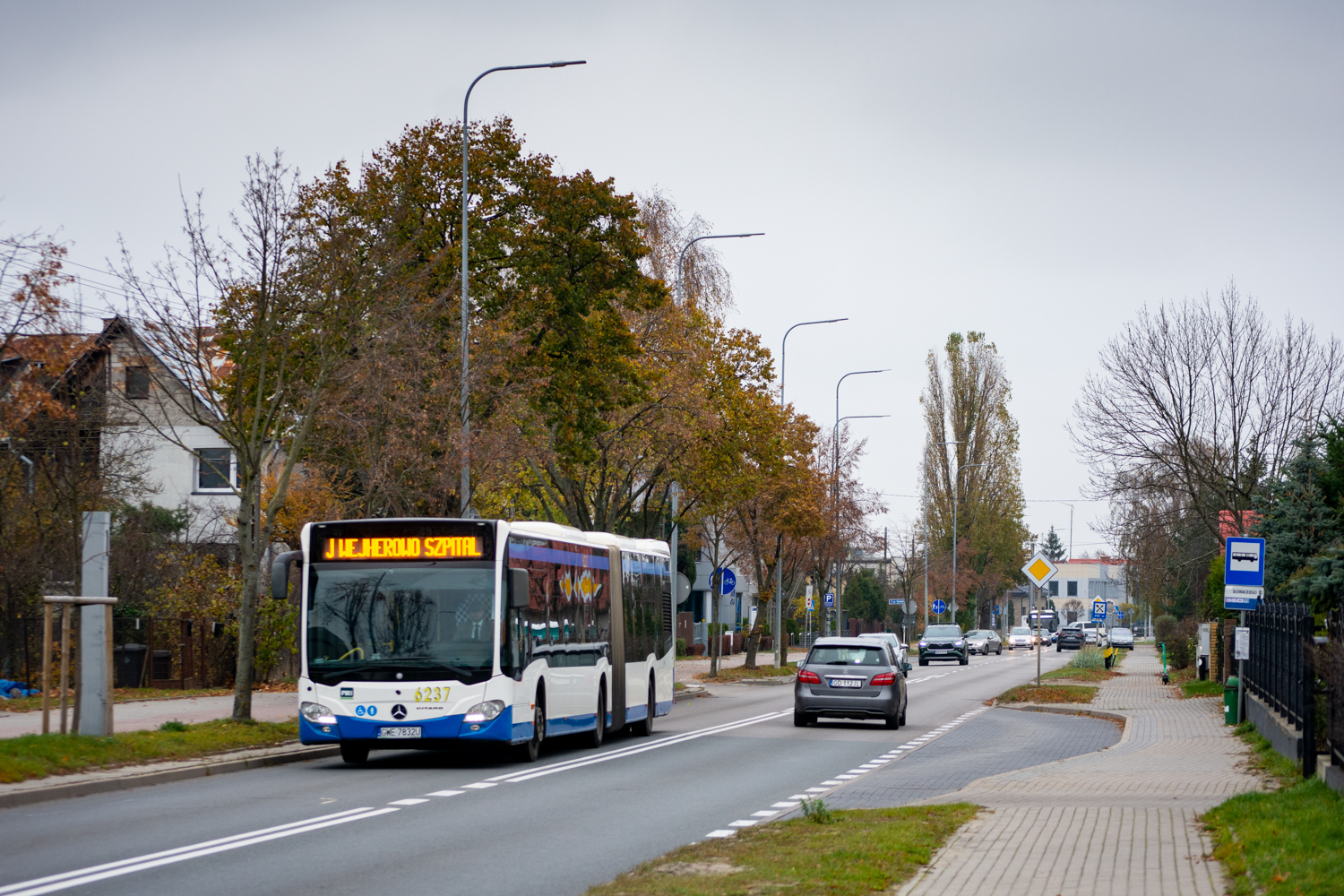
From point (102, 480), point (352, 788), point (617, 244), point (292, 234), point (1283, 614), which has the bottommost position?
point (352, 788)

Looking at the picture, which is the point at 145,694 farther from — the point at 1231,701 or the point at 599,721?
the point at 1231,701

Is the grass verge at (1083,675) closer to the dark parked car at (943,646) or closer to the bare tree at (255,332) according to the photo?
the dark parked car at (943,646)

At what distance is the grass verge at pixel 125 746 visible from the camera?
15096mm

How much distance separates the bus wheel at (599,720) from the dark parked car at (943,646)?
136 ft

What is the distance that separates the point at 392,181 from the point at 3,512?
9.19 metres

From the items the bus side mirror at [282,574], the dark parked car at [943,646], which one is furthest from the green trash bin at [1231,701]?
the dark parked car at [943,646]

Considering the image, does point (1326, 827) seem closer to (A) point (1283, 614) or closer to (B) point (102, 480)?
(A) point (1283, 614)

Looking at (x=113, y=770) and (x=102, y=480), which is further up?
(x=102, y=480)

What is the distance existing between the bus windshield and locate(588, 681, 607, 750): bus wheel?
4.60 m

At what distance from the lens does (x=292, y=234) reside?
20.4m

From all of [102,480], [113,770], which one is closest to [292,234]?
[113,770]

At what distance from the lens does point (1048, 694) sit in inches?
1388

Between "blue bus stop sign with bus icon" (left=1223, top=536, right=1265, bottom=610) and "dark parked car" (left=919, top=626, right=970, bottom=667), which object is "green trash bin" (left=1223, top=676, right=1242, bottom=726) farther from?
"dark parked car" (left=919, top=626, right=970, bottom=667)

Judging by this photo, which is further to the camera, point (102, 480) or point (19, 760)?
point (102, 480)
